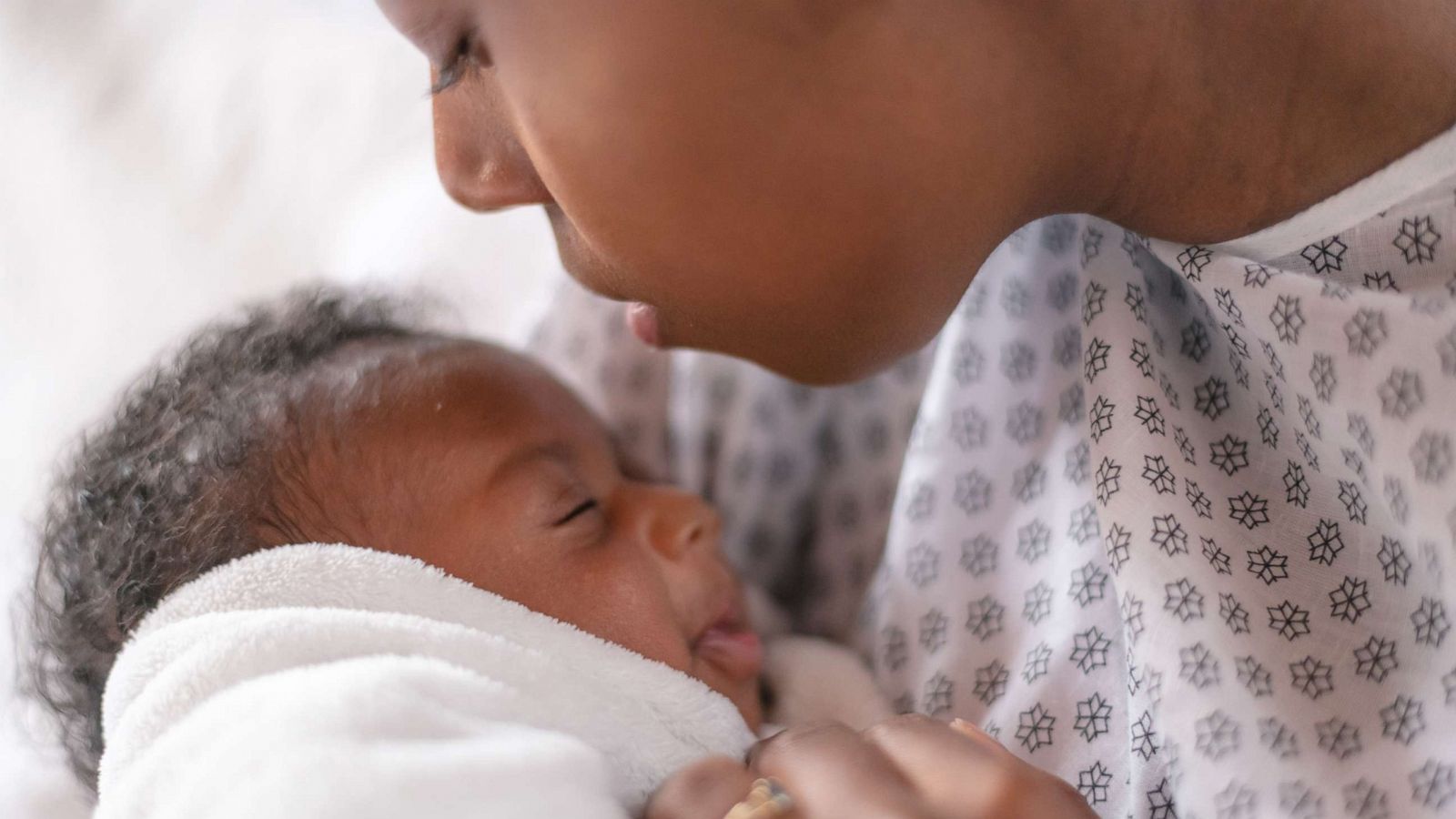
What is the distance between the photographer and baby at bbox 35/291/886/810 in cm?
99

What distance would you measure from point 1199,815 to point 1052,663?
0.17m

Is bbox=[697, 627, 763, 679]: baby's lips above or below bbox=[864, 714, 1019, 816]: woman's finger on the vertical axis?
below

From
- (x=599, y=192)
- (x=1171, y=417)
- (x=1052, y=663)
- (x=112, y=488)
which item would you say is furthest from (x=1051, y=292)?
(x=112, y=488)

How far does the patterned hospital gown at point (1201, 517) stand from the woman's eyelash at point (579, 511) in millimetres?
275

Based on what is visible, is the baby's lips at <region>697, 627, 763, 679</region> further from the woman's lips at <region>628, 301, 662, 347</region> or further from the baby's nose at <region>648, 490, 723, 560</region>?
the woman's lips at <region>628, 301, 662, 347</region>

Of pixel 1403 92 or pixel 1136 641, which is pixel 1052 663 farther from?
pixel 1403 92

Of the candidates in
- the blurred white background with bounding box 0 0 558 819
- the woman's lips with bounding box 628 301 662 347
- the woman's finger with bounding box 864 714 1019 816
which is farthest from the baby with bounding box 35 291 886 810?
the blurred white background with bounding box 0 0 558 819

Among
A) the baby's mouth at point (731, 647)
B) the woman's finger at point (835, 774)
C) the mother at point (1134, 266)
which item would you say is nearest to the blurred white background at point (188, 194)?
the baby's mouth at point (731, 647)

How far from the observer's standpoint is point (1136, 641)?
94cm

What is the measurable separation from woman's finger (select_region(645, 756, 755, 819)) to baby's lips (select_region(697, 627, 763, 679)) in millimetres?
193

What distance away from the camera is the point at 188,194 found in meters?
1.74

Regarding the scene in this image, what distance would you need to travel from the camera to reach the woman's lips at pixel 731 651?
1.08 meters

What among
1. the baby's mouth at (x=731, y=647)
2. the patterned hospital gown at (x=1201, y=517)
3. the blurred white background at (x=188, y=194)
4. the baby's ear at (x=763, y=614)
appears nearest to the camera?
the patterned hospital gown at (x=1201, y=517)

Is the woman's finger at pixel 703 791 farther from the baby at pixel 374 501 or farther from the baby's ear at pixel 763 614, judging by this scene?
the baby's ear at pixel 763 614
